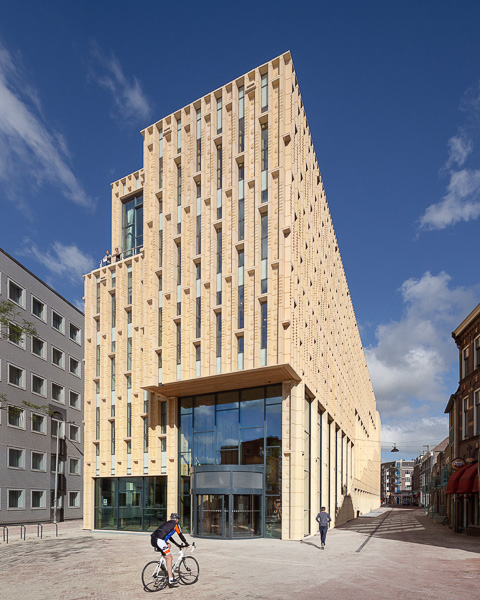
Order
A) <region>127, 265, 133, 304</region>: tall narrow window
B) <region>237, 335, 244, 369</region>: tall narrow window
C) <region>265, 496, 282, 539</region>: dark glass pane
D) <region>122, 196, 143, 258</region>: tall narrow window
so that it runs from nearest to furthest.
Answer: <region>265, 496, 282, 539</region>: dark glass pane < <region>237, 335, 244, 369</region>: tall narrow window < <region>127, 265, 133, 304</region>: tall narrow window < <region>122, 196, 143, 258</region>: tall narrow window

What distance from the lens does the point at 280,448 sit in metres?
29.4

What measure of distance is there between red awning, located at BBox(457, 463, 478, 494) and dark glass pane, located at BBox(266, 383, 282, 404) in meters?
13.1

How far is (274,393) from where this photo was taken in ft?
100

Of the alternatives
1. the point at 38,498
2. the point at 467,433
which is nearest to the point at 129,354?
the point at 467,433

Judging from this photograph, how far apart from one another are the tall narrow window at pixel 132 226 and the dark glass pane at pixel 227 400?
498 inches

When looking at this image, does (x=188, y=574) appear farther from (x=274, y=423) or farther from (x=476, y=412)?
(x=476, y=412)

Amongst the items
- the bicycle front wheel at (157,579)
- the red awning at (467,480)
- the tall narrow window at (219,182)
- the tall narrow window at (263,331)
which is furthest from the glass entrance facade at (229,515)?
the tall narrow window at (219,182)

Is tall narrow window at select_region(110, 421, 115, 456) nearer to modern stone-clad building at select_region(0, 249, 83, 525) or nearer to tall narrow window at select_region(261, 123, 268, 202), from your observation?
modern stone-clad building at select_region(0, 249, 83, 525)

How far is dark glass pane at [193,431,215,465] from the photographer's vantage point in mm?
31698

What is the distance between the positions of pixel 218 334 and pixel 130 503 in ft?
40.4

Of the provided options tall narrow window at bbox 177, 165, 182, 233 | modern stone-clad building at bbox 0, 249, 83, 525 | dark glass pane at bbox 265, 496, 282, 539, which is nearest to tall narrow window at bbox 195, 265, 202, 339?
tall narrow window at bbox 177, 165, 182, 233

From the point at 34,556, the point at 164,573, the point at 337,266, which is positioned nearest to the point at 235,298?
the point at 34,556

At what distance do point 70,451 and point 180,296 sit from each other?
35223 millimetres

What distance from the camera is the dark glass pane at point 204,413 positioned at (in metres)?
32.2
